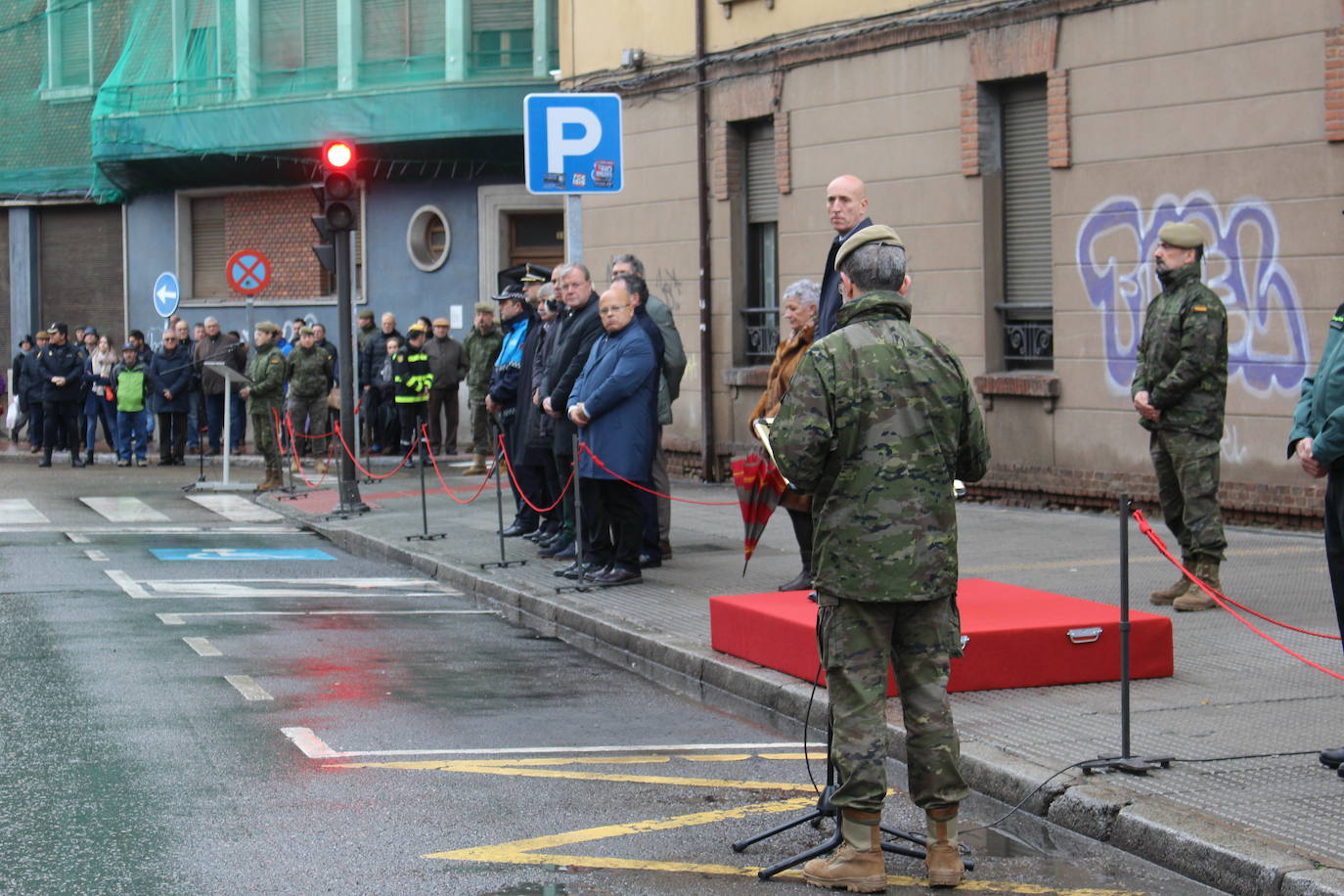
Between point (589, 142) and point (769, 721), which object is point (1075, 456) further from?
point (769, 721)

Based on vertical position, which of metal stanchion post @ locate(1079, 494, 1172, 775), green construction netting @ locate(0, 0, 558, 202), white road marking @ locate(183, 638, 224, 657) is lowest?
white road marking @ locate(183, 638, 224, 657)

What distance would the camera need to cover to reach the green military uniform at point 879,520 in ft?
17.8

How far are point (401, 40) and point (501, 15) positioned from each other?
5.42ft

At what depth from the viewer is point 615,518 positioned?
1188 cm

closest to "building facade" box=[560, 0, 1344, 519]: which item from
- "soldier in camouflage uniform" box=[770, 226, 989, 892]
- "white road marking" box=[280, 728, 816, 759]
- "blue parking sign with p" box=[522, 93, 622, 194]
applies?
"blue parking sign with p" box=[522, 93, 622, 194]

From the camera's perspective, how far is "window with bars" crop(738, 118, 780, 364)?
65.0 ft

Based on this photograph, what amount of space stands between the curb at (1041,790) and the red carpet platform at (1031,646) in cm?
19

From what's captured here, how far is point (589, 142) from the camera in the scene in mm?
13117

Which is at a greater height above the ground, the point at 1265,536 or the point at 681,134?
the point at 681,134

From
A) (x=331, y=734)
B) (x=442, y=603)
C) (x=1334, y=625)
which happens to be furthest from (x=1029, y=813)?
(x=442, y=603)

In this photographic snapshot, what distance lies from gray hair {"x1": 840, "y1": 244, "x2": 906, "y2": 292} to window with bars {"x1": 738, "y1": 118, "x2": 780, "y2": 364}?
14.0 metres

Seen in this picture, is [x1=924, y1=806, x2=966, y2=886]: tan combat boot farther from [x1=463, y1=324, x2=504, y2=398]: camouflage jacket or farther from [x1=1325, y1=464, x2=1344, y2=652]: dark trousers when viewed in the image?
[x1=463, y1=324, x2=504, y2=398]: camouflage jacket

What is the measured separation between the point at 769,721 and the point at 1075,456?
8.11m

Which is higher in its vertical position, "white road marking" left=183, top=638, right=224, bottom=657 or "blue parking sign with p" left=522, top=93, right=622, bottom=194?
"blue parking sign with p" left=522, top=93, right=622, bottom=194
